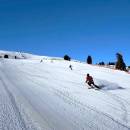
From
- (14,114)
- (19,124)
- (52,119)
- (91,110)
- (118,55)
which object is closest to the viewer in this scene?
(19,124)

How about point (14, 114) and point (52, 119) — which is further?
point (14, 114)

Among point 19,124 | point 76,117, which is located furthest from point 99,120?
point 19,124

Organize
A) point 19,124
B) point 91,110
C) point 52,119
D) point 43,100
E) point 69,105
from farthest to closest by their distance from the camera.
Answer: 1. point 43,100
2. point 69,105
3. point 91,110
4. point 52,119
5. point 19,124

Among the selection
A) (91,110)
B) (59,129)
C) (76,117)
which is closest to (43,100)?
(91,110)

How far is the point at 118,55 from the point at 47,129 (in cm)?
7257

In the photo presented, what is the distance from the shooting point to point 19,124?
10297 millimetres

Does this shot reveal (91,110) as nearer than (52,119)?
No

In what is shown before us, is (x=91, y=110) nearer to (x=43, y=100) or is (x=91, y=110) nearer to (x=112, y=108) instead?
(x=112, y=108)

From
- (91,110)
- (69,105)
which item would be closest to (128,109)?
(91,110)

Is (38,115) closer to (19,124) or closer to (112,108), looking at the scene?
(19,124)

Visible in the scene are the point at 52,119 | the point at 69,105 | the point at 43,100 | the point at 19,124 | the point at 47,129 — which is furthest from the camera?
the point at 43,100

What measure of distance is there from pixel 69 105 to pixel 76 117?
2.70 meters

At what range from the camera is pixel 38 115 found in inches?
461

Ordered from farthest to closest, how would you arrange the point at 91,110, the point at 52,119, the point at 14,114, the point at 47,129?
the point at 91,110, the point at 14,114, the point at 52,119, the point at 47,129
